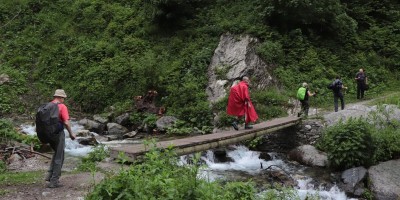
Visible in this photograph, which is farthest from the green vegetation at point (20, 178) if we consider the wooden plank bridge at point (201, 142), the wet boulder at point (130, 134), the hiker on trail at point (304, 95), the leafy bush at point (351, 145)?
the hiker on trail at point (304, 95)

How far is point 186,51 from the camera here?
73.0 feet

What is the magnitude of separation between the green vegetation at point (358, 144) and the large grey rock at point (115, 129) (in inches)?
351

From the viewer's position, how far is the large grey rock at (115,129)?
1755 centimetres

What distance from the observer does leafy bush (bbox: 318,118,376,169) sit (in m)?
11.9

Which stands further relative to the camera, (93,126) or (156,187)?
(93,126)

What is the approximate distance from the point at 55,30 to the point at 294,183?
71.9 feet

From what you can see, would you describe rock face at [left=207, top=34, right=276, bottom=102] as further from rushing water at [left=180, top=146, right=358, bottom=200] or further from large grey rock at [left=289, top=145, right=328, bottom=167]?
large grey rock at [left=289, top=145, right=328, bottom=167]

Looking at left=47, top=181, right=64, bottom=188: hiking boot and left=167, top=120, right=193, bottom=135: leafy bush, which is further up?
left=47, top=181, right=64, bottom=188: hiking boot

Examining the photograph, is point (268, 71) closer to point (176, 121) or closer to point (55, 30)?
point (176, 121)

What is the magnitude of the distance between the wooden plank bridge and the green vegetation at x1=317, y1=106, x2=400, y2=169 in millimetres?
2006

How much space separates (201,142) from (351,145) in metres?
4.77

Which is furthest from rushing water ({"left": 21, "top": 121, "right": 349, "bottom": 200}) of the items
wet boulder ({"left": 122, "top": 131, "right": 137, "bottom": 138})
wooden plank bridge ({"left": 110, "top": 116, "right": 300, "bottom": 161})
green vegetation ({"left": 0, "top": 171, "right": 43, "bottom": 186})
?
green vegetation ({"left": 0, "top": 171, "right": 43, "bottom": 186})

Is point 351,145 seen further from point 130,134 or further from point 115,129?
point 115,129

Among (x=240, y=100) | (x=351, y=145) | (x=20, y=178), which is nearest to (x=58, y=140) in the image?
(x=20, y=178)
